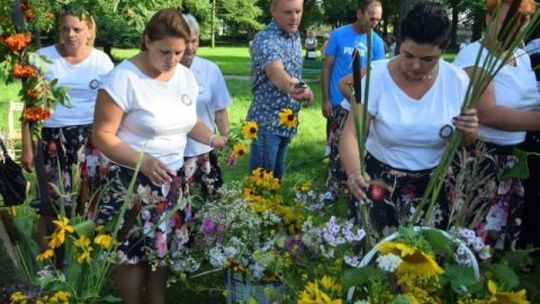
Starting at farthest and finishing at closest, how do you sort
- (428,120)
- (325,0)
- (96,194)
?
(325,0), (96,194), (428,120)

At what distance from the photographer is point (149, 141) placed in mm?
2518

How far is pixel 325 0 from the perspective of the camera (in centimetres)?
3553

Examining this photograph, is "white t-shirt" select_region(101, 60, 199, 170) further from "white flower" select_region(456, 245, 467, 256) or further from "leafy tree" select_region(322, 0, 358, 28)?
"leafy tree" select_region(322, 0, 358, 28)

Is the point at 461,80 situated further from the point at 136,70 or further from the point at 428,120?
the point at 136,70

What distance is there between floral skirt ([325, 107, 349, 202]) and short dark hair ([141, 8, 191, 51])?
2.39 feet

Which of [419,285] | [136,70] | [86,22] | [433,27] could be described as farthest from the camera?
[86,22]

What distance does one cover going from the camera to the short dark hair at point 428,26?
2035mm

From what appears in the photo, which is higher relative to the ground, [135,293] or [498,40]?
[498,40]

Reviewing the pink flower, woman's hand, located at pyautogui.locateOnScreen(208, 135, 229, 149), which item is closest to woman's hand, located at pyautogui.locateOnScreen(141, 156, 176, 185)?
the pink flower

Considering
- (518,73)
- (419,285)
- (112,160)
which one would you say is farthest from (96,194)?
(518,73)

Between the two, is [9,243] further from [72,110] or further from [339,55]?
[339,55]

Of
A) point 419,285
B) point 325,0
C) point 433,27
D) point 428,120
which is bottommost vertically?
point 325,0

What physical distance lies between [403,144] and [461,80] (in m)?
0.29

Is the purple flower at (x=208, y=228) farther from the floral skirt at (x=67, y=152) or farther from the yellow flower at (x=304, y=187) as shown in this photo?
the floral skirt at (x=67, y=152)
